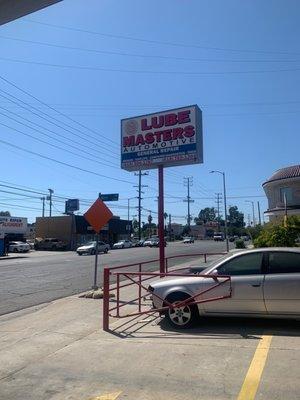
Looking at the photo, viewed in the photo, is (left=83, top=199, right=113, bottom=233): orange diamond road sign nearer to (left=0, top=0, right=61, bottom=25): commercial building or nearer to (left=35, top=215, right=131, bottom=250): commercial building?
(left=0, top=0, right=61, bottom=25): commercial building

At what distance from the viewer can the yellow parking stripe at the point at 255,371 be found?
17.8ft

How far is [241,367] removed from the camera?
20.9ft

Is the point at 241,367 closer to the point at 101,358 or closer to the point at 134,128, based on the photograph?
the point at 101,358

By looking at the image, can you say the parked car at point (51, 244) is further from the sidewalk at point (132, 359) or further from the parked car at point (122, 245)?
the sidewalk at point (132, 359)

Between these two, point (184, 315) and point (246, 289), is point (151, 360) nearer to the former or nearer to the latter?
point (184, 315)

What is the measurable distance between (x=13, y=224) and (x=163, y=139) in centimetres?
5289

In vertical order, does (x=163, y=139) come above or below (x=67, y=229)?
below

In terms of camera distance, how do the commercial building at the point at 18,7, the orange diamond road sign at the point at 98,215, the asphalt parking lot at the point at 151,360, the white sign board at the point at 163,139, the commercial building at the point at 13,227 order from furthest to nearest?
the commercial building at the point at 13,227, the white sign board at the point at 163,139, the orange diamond road sign at the point at 98,215, the asphalt parking lot at the point at 151,360, the commercial building at the point at 18,7

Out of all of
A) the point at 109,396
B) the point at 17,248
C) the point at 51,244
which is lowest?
the point at 109,396

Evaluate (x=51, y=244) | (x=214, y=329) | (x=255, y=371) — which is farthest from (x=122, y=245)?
(x=255, y=371)

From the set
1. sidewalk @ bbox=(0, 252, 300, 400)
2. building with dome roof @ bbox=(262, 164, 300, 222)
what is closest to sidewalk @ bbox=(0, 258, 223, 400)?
sidewalk @ bbox=(0, 252, 300, 400)

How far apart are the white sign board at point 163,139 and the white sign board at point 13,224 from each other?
49532 millimetres

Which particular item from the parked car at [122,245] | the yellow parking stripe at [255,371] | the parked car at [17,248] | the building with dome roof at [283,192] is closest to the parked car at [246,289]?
the yellow parking stripe at [255,371]

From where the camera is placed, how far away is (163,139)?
1578cm
